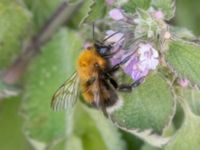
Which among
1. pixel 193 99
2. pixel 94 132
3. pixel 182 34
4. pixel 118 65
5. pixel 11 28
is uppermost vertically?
pixel 118 65

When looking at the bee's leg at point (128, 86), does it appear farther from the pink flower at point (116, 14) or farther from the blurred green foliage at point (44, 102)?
the blurred green foliage at point (44, 102)

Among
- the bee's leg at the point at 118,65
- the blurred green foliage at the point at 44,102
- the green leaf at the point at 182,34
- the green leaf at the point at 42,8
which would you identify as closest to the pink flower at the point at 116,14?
the bee's leg at the point at 118,65

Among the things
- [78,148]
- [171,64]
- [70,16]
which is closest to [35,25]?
[70,16]

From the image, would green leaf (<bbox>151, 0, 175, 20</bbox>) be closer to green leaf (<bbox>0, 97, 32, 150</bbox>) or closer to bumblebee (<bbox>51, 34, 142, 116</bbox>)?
bumblebee (<bbox>51, 34, 142, 116</bbox>)

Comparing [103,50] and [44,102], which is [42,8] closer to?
[44,102]

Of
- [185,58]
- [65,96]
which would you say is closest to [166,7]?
[185,58]

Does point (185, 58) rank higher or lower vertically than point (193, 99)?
higher
